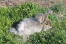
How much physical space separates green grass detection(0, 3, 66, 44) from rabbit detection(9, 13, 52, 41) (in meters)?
0.16

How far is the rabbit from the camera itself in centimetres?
842

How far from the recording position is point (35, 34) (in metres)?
8.44

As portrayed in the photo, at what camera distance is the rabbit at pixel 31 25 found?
332 inches

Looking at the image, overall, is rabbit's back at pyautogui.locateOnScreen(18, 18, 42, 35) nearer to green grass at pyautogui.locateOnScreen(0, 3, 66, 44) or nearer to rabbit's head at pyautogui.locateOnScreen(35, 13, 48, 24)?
rabbit's head at pyautogui.locateOnScreen(35, 13, 48, 24)

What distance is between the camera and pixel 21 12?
31.1ft

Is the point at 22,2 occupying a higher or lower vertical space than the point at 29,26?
higher

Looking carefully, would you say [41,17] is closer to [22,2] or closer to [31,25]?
[31,25]

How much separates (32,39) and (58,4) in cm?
227

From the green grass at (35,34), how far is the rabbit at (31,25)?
161mm

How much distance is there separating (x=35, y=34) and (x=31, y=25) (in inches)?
16.2

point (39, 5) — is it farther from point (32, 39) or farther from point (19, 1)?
point (32, 39)

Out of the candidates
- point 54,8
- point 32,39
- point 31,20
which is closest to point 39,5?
point 54,8

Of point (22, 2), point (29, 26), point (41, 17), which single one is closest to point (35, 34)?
point (29, 26)

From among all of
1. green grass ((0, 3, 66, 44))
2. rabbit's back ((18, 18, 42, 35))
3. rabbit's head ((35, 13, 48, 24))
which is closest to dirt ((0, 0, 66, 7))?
green grass ((0, 3, 66, 44))
